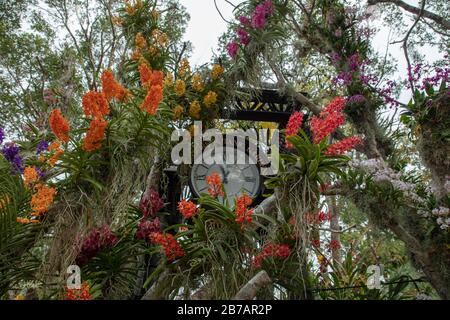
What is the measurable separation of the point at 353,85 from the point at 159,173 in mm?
2002

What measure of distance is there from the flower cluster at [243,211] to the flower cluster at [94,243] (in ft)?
2.22

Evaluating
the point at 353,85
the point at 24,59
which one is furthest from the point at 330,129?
the point at 24,59

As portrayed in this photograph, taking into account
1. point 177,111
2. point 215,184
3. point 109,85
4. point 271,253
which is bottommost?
point 271,253

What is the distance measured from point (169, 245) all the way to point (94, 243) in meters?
0.39

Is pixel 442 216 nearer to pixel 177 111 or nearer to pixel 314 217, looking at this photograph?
pixel 314 217

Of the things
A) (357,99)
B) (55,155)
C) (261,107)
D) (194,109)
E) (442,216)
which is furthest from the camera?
(261,107)

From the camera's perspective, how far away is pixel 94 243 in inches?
88.4

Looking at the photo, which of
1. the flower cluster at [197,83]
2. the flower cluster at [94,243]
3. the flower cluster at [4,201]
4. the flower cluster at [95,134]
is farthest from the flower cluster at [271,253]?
the flower cluster at [197,83]

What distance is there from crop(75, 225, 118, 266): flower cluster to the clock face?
109cm

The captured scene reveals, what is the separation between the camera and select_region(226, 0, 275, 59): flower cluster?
11.8 feet

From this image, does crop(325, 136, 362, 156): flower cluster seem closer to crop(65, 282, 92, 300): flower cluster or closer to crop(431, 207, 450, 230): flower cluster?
crop(431, 207, 450, 230): flower cluster

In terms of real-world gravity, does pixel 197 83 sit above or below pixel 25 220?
above

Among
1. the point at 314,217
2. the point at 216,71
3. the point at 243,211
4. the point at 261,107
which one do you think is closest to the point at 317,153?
the point at 314,217
